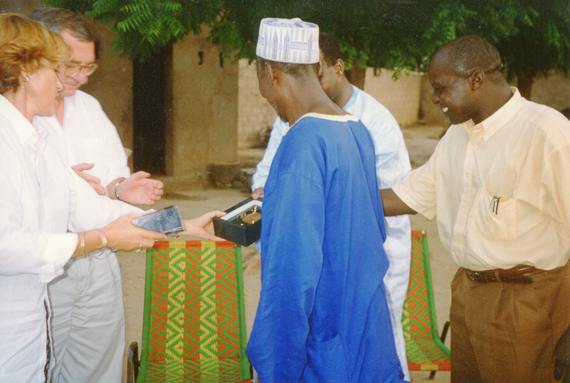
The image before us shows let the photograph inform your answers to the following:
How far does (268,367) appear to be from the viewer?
165 cm

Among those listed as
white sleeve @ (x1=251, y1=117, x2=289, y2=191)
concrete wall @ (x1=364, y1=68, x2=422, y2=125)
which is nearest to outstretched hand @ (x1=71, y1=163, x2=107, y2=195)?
white sleeve @ (x1=251, y1=117, x2=289, y2=191)

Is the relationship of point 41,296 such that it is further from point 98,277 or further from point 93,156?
point 93,156

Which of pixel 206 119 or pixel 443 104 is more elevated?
pixel 443 104

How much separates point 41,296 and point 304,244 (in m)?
1.01

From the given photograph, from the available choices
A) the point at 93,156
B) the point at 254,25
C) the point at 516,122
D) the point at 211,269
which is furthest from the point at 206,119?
the point at 516,122

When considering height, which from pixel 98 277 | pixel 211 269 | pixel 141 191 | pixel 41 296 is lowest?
pixel 211 269

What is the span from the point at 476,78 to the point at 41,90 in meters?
1.74

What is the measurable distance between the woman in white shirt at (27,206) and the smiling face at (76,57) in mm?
577

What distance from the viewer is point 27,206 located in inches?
68.2

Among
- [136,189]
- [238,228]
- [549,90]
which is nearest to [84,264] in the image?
[136,189]

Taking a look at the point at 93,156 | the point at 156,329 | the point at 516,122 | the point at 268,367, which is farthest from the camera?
the point at 156,329

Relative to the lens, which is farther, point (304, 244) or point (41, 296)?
point (41, 296)

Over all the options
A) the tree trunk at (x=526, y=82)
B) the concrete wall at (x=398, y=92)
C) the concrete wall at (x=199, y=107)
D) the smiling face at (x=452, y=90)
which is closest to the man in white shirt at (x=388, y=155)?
the smiling face at (x=452, y=90)

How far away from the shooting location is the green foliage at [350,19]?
5484 mm
